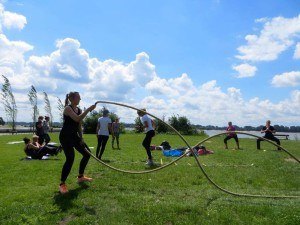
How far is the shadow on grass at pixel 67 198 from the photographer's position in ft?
22.8

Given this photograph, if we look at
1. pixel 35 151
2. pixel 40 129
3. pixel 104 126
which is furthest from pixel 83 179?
pixel 40 129

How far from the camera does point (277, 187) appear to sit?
948 centimetres

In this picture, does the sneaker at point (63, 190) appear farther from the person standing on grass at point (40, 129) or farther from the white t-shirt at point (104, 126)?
the person standing on grass at point (40, 129)

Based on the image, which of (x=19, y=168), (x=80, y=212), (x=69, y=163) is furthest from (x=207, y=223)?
(x=19, y=168)

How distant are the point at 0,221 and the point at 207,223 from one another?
357 cm

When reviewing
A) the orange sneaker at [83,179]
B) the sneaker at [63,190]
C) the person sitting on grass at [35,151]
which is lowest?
the sneaker at [63,190]

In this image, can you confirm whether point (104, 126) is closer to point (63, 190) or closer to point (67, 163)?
point (67, 163)

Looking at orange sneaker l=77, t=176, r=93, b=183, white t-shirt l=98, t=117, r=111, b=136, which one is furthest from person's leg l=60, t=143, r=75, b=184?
white t-shirt l=98, t=117, r=111, b=136

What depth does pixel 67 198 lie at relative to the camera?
24.5 feet

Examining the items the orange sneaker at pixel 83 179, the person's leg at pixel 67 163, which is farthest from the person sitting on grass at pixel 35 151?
the person's leg at pixel 67 163

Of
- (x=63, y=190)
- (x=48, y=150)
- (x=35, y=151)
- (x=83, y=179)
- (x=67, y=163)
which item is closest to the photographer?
(x=63, y=190)

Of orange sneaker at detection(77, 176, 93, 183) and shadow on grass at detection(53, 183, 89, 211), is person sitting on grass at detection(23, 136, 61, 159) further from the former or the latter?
shadow on grass at detection(53, 183, 89, 211)

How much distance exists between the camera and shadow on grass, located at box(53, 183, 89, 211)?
695 centimetres

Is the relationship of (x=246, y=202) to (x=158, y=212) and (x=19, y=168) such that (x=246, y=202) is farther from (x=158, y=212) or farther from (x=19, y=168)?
(x=19, y=168)
